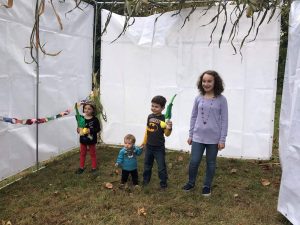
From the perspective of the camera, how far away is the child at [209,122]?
169 inches

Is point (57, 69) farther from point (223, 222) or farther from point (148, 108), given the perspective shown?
point (223, 222)

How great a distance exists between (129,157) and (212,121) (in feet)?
→ 3.65

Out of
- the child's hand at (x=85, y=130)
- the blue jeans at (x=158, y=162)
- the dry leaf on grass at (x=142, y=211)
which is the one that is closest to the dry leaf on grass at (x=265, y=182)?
the blue jeans at (x=158, y=162)

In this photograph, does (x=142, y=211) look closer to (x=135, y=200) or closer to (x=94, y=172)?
(x=135, y=200)

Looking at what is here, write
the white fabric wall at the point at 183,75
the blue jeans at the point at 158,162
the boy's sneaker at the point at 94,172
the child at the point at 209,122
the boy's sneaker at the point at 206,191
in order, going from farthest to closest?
the white fabric wall at the point at 183,75, the boy's sneaker at the point at 94,172, the blue jeans at the point at 158,162, the boy's sneaker at the point at 206,191, the child at the point at 209,122

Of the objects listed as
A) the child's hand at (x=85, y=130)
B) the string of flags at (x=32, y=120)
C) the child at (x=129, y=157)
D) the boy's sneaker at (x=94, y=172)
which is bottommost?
the boy's sneaker at (x=94, y=172)

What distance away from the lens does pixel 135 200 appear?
422 centimetres

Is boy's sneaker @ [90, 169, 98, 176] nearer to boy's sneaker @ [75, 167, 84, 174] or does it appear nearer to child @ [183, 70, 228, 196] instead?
boy's sneaker @ [75, 167, 84, 174]

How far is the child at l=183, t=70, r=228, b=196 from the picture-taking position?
429 cm

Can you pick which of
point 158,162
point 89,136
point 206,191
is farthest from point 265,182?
point 89,136

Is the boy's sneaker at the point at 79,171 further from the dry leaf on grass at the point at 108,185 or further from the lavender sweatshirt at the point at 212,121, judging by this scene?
the lavender sweatshirt at the point at 212,121

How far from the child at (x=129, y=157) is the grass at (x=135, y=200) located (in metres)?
0.17

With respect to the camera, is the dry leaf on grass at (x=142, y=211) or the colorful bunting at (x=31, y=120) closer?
the dry leaf on grass at (x=142, y=211)

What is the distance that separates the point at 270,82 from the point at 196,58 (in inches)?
49.5
